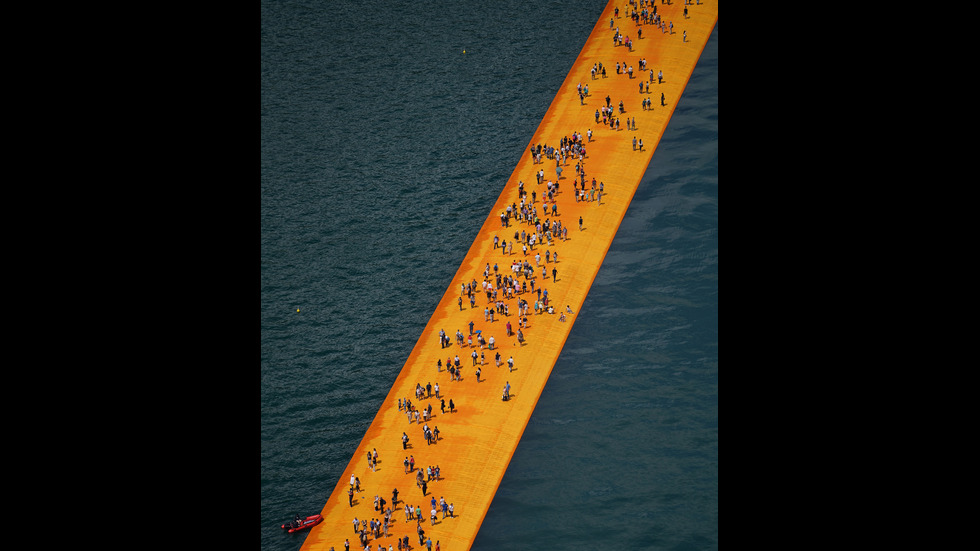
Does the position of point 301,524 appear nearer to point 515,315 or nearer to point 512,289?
point 515,315

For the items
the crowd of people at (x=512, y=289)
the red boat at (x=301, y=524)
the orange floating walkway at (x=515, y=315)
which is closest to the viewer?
the crowd of people at (x=512, y=289)

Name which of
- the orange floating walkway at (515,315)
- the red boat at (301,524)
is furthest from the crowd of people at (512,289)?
the red boat at (301,524)

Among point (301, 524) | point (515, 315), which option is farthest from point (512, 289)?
point (301, 524)

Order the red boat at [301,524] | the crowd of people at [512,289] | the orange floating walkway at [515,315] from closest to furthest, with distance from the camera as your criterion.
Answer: the crowd of people at [512,289] < the red boat at [301,524] < the orange floating walkway at [515,315]

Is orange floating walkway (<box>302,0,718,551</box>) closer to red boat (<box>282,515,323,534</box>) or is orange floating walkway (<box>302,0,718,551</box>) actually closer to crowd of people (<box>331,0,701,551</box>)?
crowd of people (<box>331,0,701,551</box>)

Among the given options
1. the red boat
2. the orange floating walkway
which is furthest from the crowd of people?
the red boat

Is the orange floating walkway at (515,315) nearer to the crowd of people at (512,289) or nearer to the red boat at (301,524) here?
the crowd of people at (512,289)

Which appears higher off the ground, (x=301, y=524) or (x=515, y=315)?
(x=515, y=315)

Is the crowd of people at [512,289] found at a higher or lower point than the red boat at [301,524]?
higher

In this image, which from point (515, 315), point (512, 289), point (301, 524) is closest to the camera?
point (301, 524)
